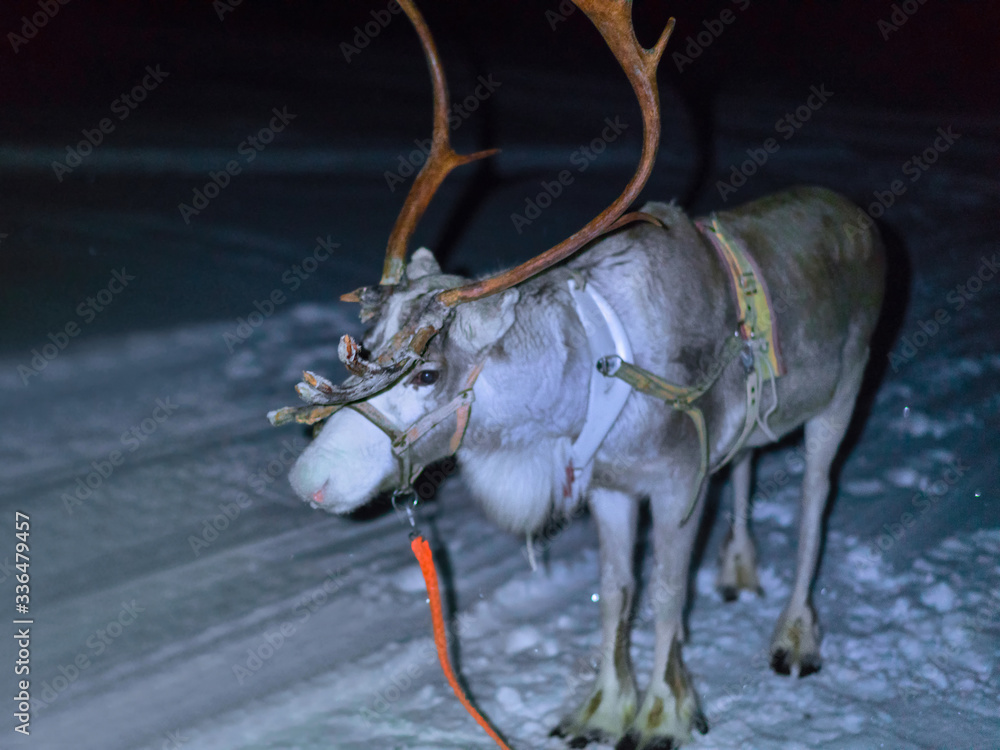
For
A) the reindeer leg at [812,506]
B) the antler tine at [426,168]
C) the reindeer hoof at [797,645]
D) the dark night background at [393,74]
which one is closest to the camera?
the antler tine at [426,168]

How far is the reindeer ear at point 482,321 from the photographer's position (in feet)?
Answer: 8.11

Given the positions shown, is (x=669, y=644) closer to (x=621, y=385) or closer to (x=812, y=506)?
(x=812, y=506)

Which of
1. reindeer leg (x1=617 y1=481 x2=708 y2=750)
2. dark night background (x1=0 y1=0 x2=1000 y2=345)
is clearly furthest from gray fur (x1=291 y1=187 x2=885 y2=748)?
dark night background (x1=0 y1=0 x2=1000 y2=345)

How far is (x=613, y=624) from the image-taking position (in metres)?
3.26

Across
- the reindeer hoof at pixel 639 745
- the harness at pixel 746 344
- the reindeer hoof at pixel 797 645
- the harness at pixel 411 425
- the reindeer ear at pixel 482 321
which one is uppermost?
the reindeer ear at pixel 482 321

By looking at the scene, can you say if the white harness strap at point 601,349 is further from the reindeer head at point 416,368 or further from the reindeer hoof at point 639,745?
the reindeer hoof at point 639,745

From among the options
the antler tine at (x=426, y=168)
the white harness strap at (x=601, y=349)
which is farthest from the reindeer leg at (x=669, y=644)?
the antler tine at (x=426, y=168)

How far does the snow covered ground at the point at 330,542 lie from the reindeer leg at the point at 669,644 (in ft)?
0.37

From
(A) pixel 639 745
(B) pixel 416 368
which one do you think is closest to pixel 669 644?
(A) pixel 639 745

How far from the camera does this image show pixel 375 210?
29.8ft

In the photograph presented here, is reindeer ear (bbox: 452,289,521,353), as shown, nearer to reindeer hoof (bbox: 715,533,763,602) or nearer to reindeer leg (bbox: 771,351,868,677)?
reindeer leg (bbox: 771,351,868,677)

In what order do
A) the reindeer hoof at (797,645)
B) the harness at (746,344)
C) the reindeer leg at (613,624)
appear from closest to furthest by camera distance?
the harness at (746,344) < the reindeer leg at (613,624) < the reindeer hoof at (797,645)

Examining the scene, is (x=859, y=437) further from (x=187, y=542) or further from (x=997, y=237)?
(x=187, y=542)

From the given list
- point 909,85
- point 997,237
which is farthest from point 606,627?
point 909,85
